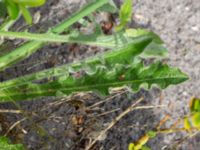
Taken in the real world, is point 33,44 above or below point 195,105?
above

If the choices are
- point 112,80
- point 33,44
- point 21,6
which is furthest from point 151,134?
point 21,6

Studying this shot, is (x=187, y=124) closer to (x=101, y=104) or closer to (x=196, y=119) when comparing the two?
(x=196, y=119)

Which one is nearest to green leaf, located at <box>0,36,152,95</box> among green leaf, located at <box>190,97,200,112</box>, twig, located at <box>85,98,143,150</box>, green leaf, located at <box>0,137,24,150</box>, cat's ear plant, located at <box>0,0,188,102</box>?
cat's ear plant, located at <box>0,0,188,102</box>

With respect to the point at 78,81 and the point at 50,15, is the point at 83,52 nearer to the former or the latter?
the point at 50,15

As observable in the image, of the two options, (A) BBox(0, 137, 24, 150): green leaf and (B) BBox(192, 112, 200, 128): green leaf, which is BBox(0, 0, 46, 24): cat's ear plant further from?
(B) BBox(192, 112, 200, 128): green leaf

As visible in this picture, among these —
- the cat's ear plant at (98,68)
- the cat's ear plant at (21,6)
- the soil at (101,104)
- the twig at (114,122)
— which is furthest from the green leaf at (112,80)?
the cat's ear plant at (21,6)
